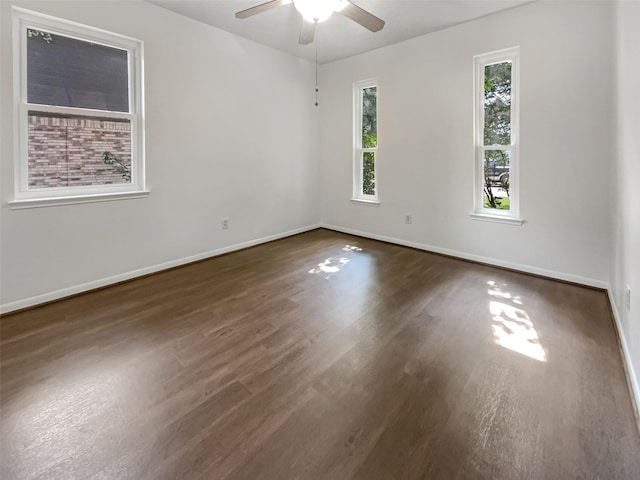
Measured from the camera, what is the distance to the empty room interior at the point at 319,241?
4.98 ft

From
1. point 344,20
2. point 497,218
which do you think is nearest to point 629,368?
point 497,218

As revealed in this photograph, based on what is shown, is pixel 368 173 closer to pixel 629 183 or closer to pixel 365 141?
pixel 365 141

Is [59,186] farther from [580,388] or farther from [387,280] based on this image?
[580,388]

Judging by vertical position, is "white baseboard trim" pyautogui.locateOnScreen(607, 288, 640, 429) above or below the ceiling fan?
below

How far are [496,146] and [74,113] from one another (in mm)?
4340

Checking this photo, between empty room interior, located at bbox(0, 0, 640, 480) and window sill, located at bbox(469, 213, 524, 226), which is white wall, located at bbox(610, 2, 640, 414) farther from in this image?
window sill, located at bbox(469, 213, 524, 226)

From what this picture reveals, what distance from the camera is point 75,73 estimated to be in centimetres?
303

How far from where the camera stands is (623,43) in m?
2.29

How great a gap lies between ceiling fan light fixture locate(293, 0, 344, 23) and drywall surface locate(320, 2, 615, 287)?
2.17 metres

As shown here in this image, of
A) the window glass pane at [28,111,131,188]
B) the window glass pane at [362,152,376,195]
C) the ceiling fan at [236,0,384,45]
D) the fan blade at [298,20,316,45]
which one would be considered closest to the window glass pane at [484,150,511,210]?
the window glass pane at [362,152,376,195]

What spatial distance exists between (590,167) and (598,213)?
1.46ft

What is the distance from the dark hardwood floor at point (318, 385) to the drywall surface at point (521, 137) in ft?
2.34

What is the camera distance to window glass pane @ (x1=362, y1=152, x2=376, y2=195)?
5156 millimetres

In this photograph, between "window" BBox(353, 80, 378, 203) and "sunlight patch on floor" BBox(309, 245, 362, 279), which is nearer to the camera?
"sunlight patch on floor" BBox(309, 245, 362, 279)
